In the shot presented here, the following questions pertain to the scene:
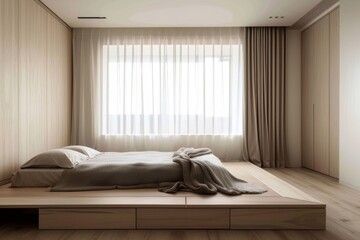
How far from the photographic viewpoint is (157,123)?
5.84 metres

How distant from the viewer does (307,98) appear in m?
5.68

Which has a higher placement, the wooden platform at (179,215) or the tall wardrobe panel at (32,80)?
the tall wardrobe panel at (32,80)

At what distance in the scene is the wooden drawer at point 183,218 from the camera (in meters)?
2.61

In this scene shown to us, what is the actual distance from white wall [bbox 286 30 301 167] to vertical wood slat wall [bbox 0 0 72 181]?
3.86 m

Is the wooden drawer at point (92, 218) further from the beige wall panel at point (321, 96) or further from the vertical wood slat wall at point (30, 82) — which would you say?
the beige wall panel at point (321, 96)

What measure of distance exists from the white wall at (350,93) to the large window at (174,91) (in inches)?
73.6

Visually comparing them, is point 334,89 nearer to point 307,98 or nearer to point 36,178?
point 307,98

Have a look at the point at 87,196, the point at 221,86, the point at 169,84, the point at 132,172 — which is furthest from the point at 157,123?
the point at 87,196

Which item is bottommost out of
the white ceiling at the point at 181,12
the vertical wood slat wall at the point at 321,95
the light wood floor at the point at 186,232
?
the light wood floor at the point at 186,232

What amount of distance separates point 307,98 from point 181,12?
258 centimetres

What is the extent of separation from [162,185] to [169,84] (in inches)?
118

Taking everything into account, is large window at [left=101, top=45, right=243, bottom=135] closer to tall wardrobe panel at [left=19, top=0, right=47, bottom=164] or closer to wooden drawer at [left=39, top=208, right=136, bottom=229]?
tall wardrobe panel at [left=19, top=0, right=47, bottom=164]

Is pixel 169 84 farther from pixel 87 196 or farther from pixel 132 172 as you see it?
pixel 87 196

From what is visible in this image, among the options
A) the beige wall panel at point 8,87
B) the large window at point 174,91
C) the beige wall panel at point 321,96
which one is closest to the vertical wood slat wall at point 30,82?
the beige wall panel at point 8,87
